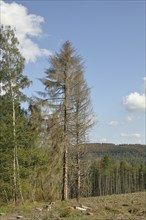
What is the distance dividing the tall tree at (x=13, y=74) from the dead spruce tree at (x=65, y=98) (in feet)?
5.65

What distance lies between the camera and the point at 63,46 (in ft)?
86.0

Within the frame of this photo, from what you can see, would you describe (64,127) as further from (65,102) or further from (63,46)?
(63,46)

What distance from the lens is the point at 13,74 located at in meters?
24.6

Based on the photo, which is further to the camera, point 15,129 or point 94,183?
point 94,183

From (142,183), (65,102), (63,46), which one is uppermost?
(63,46)

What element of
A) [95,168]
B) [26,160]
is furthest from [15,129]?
[95,168]

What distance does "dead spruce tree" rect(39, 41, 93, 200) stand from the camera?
987 inches

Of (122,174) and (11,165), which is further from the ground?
(11,165)

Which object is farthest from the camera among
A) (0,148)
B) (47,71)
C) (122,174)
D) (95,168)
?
(122,174)

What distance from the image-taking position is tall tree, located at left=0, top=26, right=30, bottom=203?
24.5 m

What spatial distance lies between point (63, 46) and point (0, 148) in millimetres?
8510

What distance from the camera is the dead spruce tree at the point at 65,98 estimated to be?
25062mm

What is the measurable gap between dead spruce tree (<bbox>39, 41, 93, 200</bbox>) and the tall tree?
5.65 ft

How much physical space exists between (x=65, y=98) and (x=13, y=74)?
391 cm
